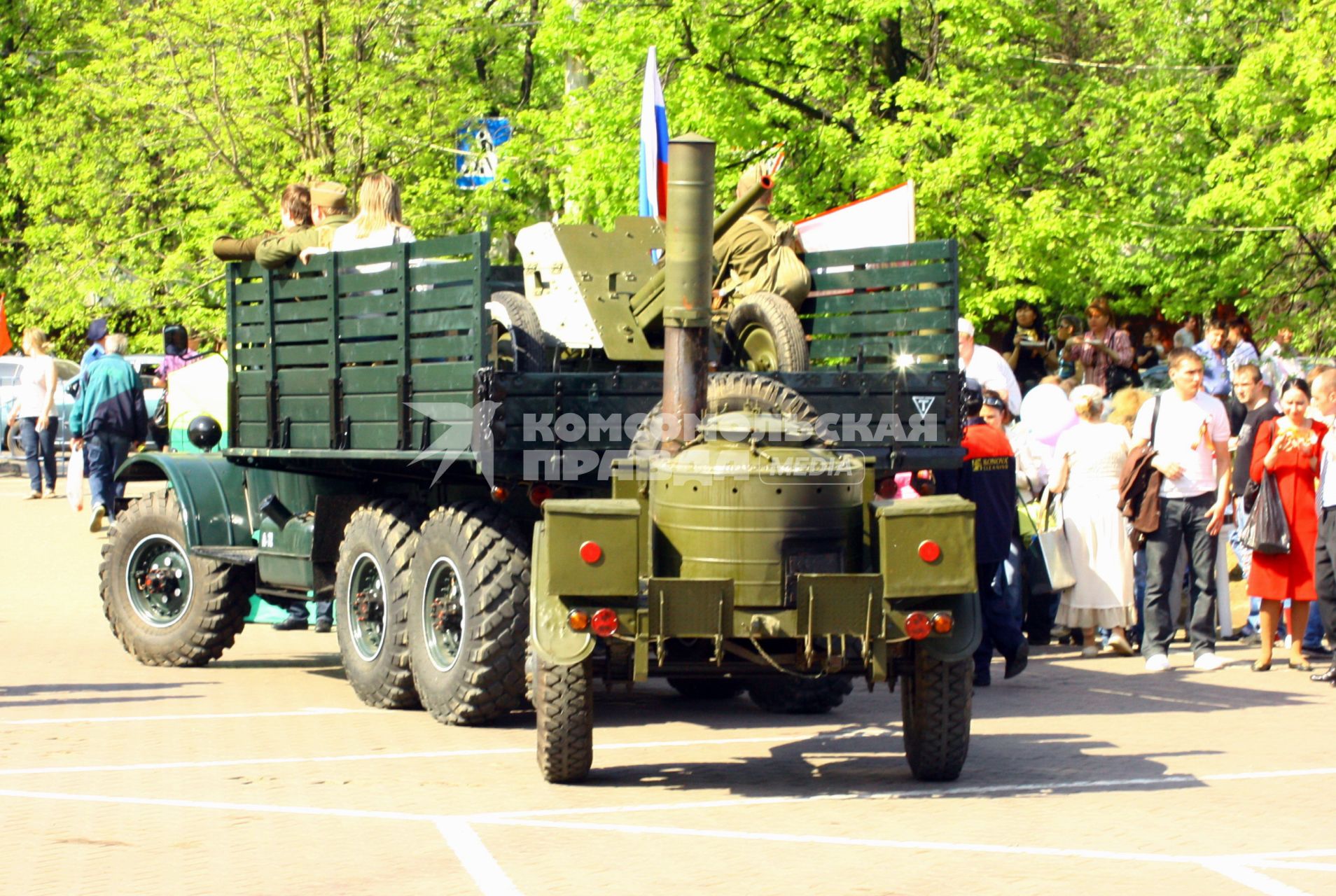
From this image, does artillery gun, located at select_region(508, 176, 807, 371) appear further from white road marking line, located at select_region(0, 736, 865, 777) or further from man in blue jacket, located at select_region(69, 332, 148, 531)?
man in blue jacket, located at select_region(69, 332, 148, 531)

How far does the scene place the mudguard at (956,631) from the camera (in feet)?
26.0

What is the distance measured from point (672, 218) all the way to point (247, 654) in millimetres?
5824

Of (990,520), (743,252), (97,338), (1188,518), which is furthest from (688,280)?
(97,338)

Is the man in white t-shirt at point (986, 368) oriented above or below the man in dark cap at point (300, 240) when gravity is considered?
below

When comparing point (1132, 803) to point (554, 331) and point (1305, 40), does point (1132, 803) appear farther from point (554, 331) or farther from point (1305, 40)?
point (1305, 40)

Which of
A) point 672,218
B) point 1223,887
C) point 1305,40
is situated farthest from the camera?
point 1305,40

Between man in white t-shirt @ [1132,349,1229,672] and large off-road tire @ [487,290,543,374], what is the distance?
4136mm

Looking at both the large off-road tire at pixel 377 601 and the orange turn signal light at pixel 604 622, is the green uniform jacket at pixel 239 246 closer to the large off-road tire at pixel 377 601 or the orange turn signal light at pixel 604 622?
the large off-road tire at pixel 377 601

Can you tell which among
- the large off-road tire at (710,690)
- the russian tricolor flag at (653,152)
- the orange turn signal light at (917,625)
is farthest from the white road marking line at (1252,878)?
the russian tricolor flag at (653,152)

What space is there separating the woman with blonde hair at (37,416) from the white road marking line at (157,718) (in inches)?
535

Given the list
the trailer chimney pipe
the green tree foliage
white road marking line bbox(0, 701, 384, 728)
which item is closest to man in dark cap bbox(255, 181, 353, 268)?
white road marking line bbox(0, 701, 384, 728)

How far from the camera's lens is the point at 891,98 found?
21.3 meters

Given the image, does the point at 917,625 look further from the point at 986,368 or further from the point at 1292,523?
the point at 986,368

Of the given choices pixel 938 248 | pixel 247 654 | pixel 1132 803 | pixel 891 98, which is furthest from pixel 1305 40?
pixel 1132 803
